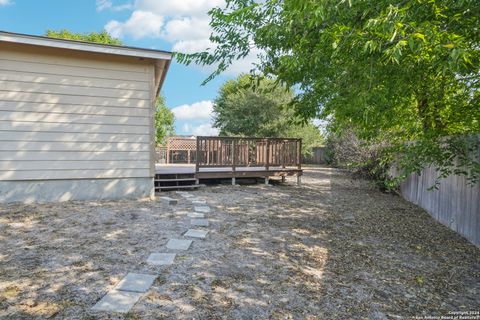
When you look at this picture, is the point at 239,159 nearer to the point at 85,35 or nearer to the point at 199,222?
the point at 199,222

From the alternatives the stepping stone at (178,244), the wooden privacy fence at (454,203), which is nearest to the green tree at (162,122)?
the wooden privacy fence at (454,203)

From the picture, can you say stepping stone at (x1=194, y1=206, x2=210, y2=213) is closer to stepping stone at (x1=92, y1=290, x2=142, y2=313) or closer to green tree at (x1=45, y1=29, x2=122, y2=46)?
stepping stone at (x1=92, y1=290, x2=142, y2=313)

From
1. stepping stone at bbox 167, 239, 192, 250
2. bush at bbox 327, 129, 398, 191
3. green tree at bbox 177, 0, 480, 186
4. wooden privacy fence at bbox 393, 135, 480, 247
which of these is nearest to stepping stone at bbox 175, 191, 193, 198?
green tree at bbox 177, 0, 480, 186

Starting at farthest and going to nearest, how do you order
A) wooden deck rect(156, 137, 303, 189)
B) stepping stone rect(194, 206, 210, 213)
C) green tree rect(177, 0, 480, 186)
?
wooden deck rect(156, 137, 303, 189)
stepping stone rect(194, 206, 210, 213)
green tree rect(177, 0, 480, 186)

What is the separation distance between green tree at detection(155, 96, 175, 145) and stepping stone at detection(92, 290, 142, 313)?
20.3 meters

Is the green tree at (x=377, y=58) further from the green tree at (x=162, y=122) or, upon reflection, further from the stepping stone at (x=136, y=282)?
the green tree at (x=162, y=122)

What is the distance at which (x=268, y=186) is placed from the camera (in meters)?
9.08

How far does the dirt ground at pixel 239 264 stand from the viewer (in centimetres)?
238

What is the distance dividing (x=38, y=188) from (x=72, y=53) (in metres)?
2.51

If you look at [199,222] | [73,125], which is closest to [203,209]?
[199,222]

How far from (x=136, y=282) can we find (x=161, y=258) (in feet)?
1.90

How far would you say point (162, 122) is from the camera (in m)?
23.3

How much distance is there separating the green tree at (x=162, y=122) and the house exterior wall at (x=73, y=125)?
630 inches

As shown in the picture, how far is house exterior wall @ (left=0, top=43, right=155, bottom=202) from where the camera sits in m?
5.59
